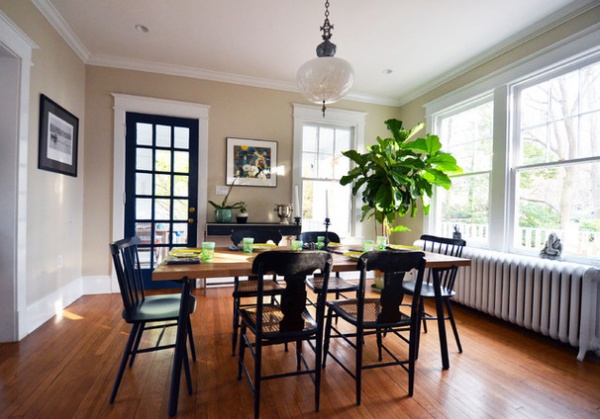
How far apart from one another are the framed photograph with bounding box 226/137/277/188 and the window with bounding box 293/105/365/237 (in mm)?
376

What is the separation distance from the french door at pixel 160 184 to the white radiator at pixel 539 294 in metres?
3.57

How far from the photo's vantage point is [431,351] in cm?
244

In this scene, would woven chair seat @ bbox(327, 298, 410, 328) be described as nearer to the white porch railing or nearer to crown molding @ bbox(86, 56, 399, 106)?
the white porch railing

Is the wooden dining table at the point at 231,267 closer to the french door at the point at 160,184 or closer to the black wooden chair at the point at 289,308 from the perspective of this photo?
the black wooden chair at the point at 289,308

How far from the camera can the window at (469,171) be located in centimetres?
361

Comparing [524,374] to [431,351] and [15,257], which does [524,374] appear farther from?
[15,257]

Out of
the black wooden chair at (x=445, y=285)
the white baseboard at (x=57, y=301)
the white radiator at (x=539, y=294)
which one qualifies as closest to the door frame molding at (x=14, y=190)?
the white baseboard at (x=57, y=301)

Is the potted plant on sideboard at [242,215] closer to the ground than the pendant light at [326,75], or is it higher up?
closer to the ground

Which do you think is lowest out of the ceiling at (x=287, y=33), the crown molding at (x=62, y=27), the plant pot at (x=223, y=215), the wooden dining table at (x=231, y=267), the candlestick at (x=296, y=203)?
the wooden dining table at (x=231, y=267)

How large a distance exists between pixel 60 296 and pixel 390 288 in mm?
3474

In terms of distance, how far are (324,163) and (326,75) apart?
2634 mm

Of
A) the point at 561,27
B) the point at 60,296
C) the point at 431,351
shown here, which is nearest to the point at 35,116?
the point at 60,296

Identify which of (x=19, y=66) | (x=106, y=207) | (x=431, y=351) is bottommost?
(x=431, y=351)

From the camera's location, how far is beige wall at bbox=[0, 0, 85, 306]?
8.63 feet
